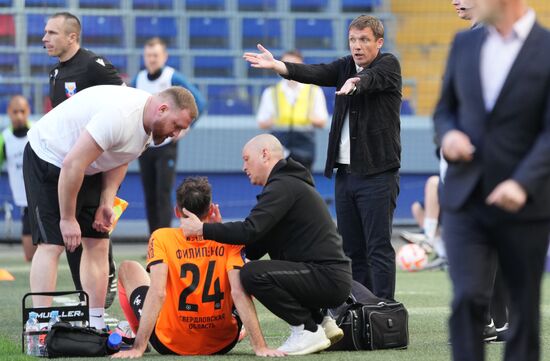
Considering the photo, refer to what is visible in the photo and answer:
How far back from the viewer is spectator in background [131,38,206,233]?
1214 centimetres

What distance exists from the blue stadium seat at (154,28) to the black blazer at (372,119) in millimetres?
10262

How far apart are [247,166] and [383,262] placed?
1.16m

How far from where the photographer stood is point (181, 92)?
6148 millimetres

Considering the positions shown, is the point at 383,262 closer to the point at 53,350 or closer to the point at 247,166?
the point at 247,166

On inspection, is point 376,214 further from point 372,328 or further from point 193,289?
point 193,289

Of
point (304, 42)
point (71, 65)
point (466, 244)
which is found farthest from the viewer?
point (304, 42)

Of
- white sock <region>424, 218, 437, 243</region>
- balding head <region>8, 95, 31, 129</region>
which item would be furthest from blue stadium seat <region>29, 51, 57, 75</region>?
white sock <region>424, 218, 437, 243</region>

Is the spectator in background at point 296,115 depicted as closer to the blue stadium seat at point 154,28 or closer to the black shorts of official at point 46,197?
the blue stadium seat at point 154,28

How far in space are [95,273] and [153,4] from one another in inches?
426

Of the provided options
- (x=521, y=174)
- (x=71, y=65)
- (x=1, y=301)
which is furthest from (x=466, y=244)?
(x=1, y=301)

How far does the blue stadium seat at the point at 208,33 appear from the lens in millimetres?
17453

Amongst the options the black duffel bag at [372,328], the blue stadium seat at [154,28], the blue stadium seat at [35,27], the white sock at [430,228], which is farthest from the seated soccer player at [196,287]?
the blue stadium seat at [154,28]

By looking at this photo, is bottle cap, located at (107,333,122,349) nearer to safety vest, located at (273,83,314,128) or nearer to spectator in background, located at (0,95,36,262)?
spectator in background, located at (0,95,36,262)

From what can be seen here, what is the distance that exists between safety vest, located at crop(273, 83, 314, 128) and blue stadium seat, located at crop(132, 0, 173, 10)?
14.3ft
